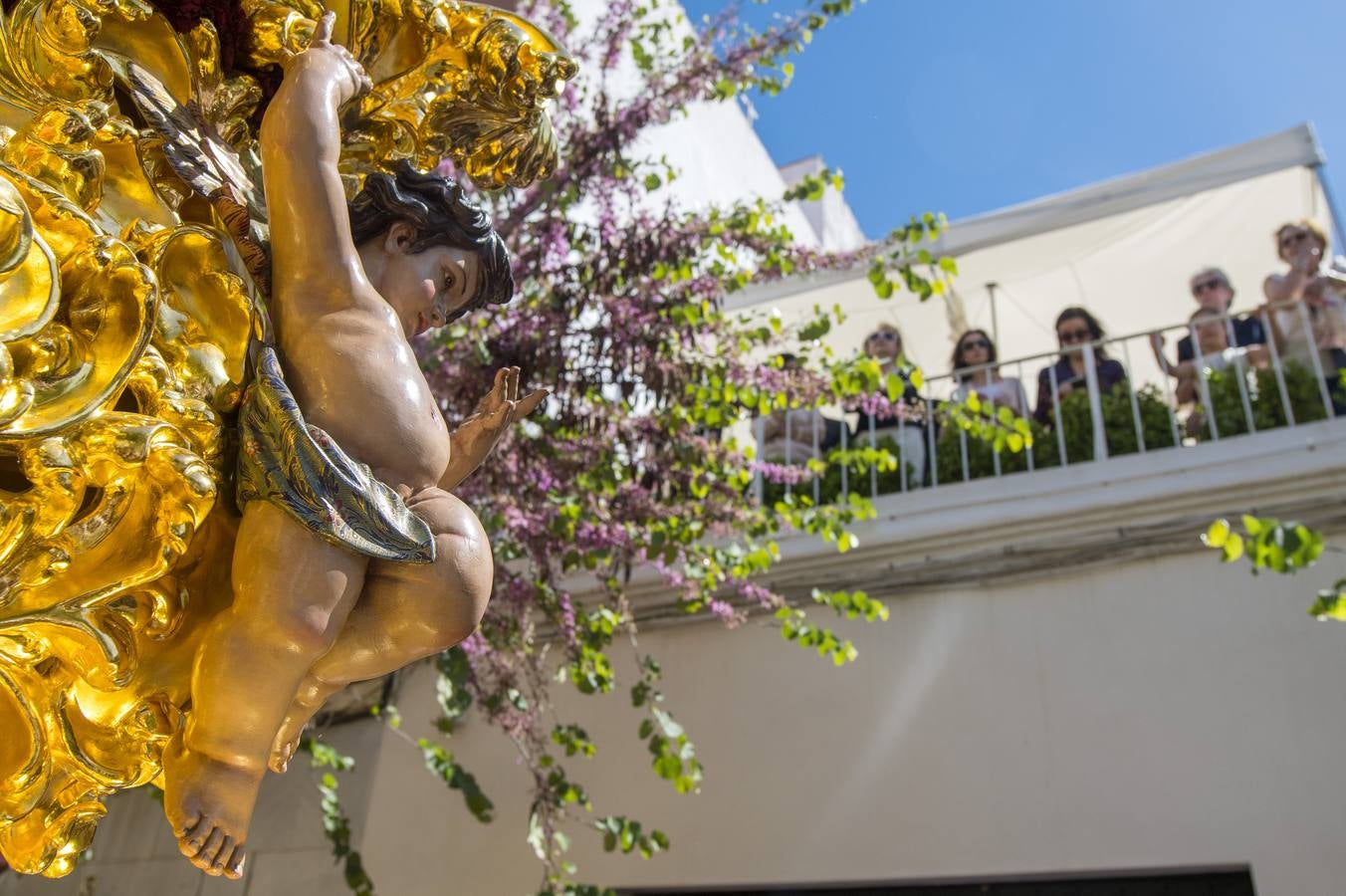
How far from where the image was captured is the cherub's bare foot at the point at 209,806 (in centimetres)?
98

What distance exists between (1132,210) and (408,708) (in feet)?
15.3

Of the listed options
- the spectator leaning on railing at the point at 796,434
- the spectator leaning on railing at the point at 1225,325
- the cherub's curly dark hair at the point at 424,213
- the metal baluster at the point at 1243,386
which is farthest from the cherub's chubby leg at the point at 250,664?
the spectator leaning on railing at the point at 1225,325

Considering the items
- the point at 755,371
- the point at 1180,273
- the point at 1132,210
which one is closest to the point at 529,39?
the point at 755,371

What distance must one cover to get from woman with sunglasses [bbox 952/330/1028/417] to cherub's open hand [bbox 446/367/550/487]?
4.93 m

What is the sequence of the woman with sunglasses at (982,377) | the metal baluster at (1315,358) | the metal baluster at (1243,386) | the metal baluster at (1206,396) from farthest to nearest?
1. the woman with sunglasses at (982,377)
2. the metal baluster at (1206,396)
3. the metal baluster at (1243,386)
4. the metal baluster at (1315,358)

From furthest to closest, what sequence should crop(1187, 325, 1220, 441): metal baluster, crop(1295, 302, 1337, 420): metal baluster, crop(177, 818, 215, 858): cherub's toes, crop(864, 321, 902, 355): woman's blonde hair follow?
crop(864, 321, 902, 355): woman's blonde hair, crop(1187, 325, 1220, 441): metal baluster, crop(1295, 302, 1337, 420): metal baluster, crop(177, 818, 215, 858): cherub's toes

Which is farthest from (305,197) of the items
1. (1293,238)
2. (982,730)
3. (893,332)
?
(893,332)

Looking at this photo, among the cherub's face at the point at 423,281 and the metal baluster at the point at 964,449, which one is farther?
the metal baluster at the point at 964,449

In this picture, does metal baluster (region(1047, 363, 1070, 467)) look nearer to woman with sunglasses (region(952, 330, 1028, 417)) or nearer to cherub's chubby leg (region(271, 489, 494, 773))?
woman with sunglasses (region(952, 330, 1028, 417))

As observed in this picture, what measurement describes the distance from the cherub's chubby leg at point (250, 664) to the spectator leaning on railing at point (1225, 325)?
5559 mm

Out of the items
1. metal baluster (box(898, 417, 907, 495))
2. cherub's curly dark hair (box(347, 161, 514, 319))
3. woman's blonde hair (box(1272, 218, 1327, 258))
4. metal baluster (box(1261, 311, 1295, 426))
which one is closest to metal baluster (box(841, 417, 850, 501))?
metal baluster (box(898, 417, 907, 495))

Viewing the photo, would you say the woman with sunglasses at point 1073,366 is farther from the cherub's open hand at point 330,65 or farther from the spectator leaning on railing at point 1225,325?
the cherub's open hand at point 330,65

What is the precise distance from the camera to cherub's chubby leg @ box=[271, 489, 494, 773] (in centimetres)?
104

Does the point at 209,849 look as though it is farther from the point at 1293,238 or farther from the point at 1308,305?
the point at 1293,238
